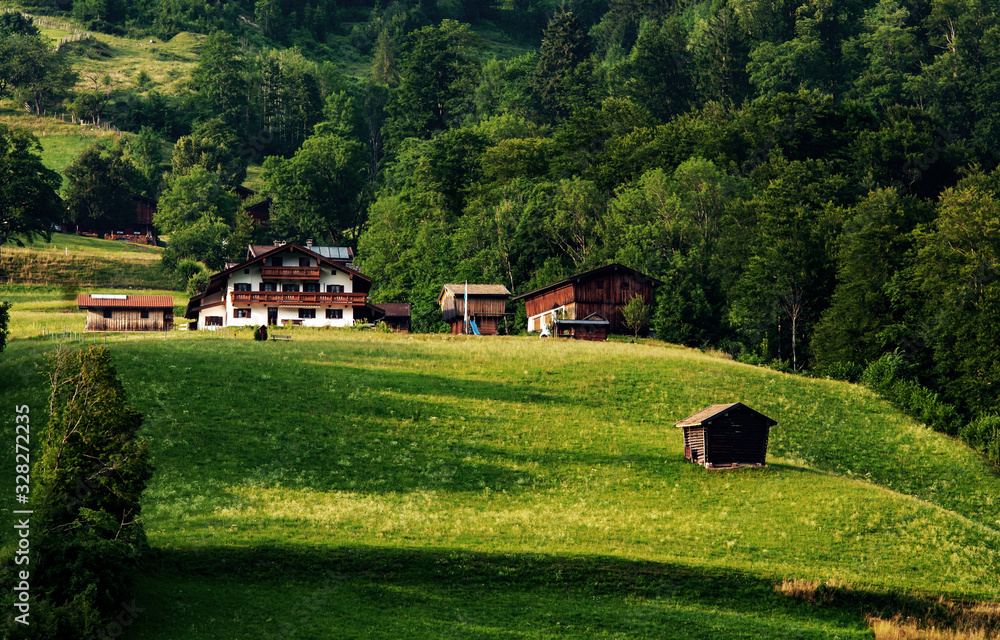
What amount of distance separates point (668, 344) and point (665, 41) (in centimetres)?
10064

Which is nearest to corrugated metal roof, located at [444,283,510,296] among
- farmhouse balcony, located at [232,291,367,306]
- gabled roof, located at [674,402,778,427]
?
farmhouse balcony, located at [232,291,367,306]

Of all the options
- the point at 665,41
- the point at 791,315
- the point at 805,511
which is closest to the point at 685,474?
the point at 805,511

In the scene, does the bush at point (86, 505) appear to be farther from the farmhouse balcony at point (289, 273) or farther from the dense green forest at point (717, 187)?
the farmhouse balcony at point (289, 273)

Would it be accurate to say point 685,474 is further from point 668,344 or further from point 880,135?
point 880,135

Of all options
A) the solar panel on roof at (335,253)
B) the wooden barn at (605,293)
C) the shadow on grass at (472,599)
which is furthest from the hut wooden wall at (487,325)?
the shadow on grass at (472,599)

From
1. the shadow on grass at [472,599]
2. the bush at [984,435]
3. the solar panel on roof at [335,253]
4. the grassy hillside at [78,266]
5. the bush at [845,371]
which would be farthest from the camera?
the solar panel on roof at [335,253]

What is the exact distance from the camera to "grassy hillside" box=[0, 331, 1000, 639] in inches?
1555

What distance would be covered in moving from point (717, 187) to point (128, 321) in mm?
60311

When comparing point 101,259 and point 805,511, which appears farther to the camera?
point 101,259

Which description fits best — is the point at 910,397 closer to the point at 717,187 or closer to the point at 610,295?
the point at 610,295

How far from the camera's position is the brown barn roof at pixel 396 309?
112 meters

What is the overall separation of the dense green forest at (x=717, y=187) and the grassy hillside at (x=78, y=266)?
4178mm

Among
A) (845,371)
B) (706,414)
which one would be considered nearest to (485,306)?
(845,371)

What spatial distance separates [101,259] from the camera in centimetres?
13275
